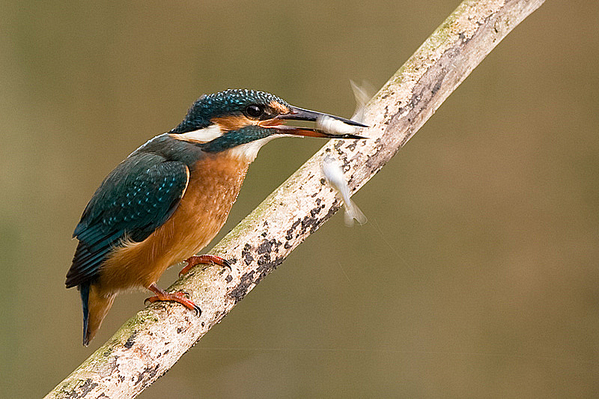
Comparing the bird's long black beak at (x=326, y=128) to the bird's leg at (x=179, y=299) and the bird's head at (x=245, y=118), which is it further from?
the bird's leg at (x=179, y=299)

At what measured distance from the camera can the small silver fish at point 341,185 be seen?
5.08 feet

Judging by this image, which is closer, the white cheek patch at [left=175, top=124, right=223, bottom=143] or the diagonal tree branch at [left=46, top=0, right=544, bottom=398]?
the diagonal tree branch at [left=46, top=0, right=544, bottom=398]

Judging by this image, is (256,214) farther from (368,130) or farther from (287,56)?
(287,56)

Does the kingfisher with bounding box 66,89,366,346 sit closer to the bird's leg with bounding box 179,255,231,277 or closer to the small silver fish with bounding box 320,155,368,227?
the bird's leg with bounding box 179,255,231,277

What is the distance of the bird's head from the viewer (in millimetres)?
1562

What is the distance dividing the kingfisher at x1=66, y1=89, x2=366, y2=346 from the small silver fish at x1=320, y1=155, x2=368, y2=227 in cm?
12

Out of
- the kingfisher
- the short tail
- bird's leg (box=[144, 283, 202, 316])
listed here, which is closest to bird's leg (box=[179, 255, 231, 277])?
the kingfisher

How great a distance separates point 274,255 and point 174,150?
1.14ft

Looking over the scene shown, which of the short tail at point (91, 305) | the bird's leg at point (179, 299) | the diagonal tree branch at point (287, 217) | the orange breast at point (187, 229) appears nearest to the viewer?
the diagonal tree branch at point (287, 217)

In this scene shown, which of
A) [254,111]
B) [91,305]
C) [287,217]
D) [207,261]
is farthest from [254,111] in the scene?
[91,305]

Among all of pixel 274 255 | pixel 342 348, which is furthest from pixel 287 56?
pixel 274 255

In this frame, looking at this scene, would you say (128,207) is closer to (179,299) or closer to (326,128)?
(179,299)

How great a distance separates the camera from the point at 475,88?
281 centimetres

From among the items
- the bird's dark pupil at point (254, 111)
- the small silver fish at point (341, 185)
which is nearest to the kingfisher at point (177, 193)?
the bird's dark pupil at point (254, 111)
